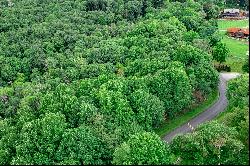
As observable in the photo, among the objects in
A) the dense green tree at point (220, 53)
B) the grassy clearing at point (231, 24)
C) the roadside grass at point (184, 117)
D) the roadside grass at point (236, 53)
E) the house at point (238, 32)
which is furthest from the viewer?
the grassy clearing at point (231, 24)

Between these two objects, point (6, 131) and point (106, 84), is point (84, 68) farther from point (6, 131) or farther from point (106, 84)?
point (6, 131)

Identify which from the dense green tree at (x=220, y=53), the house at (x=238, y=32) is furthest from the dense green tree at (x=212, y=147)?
the house at (x=238, y=32)

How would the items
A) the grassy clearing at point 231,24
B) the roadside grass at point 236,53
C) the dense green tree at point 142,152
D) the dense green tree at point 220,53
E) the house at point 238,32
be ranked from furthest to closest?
the grassy clearing at point 231,24 → the house at point 238,32 → the roadside grass at point 236,53 → the dense green tree at point 220,53 → the dense green tree at point 142,152

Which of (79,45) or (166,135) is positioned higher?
(79,45)

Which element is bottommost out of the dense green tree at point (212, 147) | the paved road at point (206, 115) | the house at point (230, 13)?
the paved road at point (206, 115)

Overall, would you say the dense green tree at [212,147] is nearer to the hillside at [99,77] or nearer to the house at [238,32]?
the hillside at [99,77]

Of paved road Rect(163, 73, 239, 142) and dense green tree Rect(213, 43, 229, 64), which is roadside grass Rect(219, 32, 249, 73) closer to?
dense green tree Rect(213, 43, 229, 64)

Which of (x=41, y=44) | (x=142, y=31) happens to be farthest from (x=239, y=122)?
(x=41, y=44)

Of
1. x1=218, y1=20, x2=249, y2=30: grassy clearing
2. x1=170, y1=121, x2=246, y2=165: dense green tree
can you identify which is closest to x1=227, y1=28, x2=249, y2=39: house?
x1=218, y1=20, x2=249, y2=30: grassy clearing
